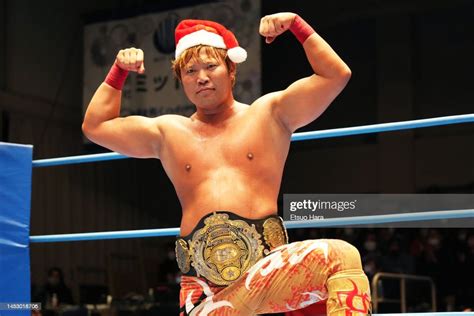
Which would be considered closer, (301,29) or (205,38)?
(301,29)

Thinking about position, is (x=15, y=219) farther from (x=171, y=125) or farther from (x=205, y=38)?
(x=205, y=38)

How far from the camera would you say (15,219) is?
104 inches

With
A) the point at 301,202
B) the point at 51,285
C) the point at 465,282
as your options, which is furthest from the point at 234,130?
the point at 51,285

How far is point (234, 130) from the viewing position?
188 centimetres

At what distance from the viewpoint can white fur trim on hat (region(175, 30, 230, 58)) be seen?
189cm

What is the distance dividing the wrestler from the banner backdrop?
17.1 ft

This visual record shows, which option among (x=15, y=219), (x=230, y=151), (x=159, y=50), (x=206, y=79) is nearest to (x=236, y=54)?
(x=206, y=79)

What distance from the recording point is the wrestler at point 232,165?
1625 mm

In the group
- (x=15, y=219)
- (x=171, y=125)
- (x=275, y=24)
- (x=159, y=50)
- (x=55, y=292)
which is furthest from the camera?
(x=159, y=50)

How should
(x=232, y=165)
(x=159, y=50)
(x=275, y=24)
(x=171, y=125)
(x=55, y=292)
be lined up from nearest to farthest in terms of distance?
(x=275, y=24)
(x=232, y=165)
(x=171, y=125)
(x=55, y=292)
(x=159, y=50)

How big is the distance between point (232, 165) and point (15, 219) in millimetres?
1068

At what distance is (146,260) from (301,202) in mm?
7079

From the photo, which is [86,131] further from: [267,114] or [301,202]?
[301,202]

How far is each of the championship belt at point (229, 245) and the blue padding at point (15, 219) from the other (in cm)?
97
